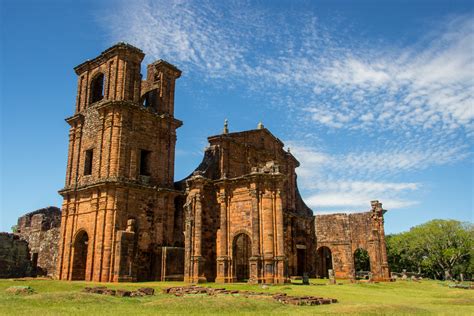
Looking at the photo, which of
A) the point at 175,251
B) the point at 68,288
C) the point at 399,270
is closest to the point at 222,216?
the point at 175,251

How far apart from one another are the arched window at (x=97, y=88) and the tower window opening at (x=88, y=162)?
392cm

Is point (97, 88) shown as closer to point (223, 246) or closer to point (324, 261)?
point (223, 246)

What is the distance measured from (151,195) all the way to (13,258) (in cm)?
1206

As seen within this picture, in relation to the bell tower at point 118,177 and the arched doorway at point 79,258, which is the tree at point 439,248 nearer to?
the bell tower at point 118,177

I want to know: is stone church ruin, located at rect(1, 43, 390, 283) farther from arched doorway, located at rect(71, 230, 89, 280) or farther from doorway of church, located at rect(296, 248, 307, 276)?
doorway of church, located at rect(296, 248, 307, 276)

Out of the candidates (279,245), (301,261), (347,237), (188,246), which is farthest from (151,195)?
(347,237)

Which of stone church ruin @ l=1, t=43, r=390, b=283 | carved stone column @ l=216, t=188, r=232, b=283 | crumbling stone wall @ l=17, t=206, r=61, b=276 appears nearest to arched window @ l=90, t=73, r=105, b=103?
stone church ruin @ l=1, t=43, r=390, b=283

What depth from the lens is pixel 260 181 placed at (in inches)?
968

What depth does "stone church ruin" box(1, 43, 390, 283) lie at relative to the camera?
2377 centimetres

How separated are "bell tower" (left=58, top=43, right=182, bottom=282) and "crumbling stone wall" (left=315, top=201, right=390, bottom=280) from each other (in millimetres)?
17306

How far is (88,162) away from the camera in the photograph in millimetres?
27078

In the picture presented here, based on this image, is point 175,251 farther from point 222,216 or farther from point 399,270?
point 399,270

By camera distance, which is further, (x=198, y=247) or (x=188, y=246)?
(x=188, y=246)

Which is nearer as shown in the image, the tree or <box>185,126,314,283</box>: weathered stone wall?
<box>185,126,314,283</box>: weathered stone wall
